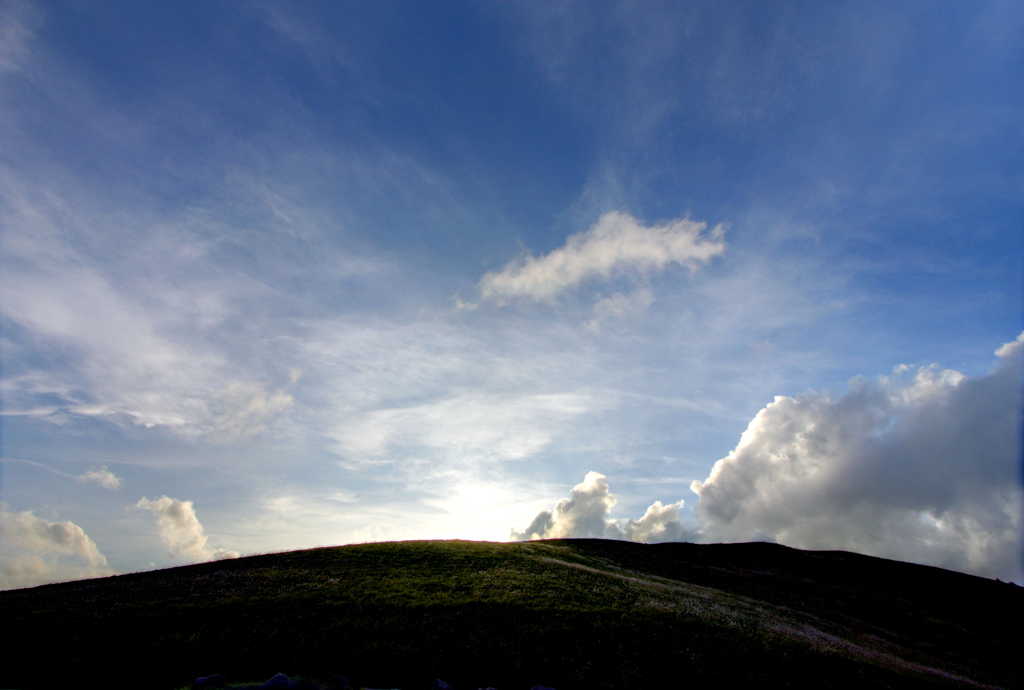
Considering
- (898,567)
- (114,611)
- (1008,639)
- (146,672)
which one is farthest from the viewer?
(898,567)

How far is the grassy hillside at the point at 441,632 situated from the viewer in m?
18.6

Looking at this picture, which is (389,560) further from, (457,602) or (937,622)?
(937,622)

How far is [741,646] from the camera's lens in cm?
2473

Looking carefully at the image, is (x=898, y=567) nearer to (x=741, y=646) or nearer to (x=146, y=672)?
(x=741, y=646)

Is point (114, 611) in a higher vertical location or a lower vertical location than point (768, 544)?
lower

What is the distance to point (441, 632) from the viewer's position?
2195 centimetres

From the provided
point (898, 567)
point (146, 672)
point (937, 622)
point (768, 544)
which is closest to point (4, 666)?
point (146, 672)

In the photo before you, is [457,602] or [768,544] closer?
[457,602]

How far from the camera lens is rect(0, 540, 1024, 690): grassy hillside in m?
18.6

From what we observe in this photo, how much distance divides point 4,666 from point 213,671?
8582 millimetres

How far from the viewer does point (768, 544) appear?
3388 inches

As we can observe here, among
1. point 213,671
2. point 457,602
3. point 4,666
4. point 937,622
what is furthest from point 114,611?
point 937,622

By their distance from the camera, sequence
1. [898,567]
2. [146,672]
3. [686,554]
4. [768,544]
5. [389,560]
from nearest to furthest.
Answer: [146,672], [389,560], [686,554], [898,567], [768,544]

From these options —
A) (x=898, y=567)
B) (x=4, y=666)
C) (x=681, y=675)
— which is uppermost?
(x=898, y=567)
